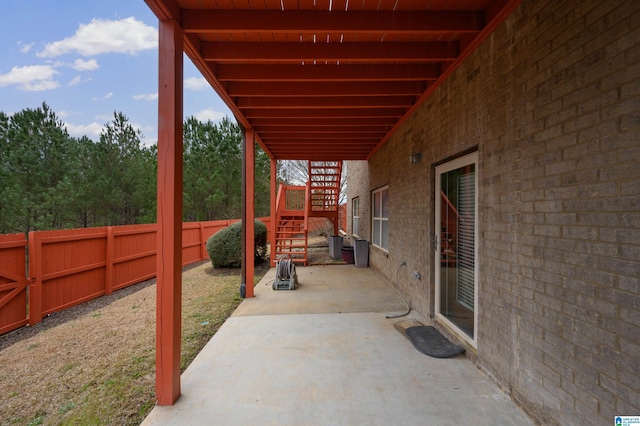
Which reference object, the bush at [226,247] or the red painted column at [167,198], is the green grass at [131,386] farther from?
the bush at [226,247]

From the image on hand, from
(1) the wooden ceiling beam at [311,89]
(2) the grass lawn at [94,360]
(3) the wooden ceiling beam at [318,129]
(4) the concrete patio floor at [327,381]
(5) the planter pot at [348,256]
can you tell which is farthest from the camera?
(5) the planter pot at [348,256]

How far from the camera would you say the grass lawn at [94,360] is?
2.28 m

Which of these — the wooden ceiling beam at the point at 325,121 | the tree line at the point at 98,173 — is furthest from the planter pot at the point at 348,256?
the tree line at the point at 98,173

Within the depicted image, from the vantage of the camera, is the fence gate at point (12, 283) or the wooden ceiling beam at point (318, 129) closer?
the fence gate at point (12, 283)

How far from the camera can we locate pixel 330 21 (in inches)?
98.3

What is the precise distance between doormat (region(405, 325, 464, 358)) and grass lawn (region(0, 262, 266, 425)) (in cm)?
244

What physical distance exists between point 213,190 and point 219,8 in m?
12.3

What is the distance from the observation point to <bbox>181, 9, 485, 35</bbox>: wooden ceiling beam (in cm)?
247

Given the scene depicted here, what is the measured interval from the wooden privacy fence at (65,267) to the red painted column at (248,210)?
9.45 feet

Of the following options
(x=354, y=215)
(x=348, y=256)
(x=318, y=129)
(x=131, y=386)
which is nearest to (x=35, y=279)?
(x=131, y=386)

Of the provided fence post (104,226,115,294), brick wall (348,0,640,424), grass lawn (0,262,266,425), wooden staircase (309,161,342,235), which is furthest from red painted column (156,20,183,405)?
wooden staircase (309,161,342,235)

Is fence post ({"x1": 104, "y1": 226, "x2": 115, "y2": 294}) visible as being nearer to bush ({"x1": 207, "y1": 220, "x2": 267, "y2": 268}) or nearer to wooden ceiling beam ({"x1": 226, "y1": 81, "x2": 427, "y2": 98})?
bush ({"x1": 207, "y1": 220, "x2": 267, "y2": 268})

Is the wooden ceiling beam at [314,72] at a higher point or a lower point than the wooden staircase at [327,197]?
higher

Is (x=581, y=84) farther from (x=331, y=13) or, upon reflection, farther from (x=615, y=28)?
(x=331, y=13)
